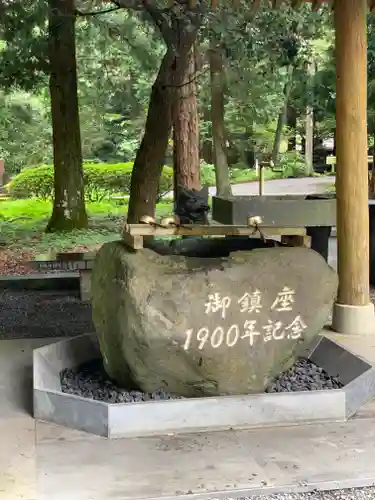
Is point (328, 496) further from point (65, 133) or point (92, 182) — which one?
point (92, 182)

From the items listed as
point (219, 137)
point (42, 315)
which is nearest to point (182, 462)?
point (42, 315)

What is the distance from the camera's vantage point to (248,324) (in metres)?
4.07

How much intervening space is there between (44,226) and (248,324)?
409 inches

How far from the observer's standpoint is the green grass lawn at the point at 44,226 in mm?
11695

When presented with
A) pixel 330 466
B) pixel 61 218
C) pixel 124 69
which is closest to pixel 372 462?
pixel 330 466

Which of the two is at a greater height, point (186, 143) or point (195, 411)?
point (186, 143)

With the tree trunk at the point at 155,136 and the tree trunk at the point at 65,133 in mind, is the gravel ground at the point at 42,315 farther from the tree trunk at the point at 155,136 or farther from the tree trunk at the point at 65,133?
the tree trunk at the point at 65,133

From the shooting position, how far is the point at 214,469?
11.2 ft

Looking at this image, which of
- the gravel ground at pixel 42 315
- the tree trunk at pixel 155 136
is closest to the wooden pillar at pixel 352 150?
the gravel ground at pixel 42 315

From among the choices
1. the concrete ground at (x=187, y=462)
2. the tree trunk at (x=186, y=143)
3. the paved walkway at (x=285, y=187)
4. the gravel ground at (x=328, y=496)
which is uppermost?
the tree trunk at (x=186, y=143)

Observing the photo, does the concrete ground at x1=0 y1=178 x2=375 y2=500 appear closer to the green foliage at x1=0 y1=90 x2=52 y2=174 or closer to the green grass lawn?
the green grass lawn

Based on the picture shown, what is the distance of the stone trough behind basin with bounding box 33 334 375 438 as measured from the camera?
3.82m

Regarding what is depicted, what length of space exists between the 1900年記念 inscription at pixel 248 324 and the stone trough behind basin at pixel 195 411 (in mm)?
341

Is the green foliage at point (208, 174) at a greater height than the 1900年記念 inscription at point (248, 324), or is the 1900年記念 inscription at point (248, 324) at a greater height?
the green foliage at point (208, 174)
